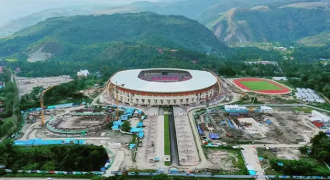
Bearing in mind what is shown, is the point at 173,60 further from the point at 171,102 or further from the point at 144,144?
the point at 144,144

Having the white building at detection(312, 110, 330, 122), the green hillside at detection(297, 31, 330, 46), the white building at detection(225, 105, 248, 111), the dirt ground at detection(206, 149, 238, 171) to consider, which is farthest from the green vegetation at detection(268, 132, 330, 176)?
the green hillside at detection(297, 31, 330, 46)

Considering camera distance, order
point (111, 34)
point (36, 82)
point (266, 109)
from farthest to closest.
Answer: point (111, 34) < point (36, 82) < point (266, 109)

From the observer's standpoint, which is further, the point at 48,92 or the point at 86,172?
the point at 48,92

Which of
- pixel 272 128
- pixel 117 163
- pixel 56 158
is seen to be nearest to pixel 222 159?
pixel 117 163

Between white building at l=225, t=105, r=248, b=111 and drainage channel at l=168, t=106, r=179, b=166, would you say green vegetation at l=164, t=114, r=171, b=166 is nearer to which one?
drainage channel at l=168, t=106, r=179, b=166

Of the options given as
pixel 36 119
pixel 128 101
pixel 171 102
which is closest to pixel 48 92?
pixel 36 119

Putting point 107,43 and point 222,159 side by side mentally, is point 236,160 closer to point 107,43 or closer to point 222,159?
point 222,159
